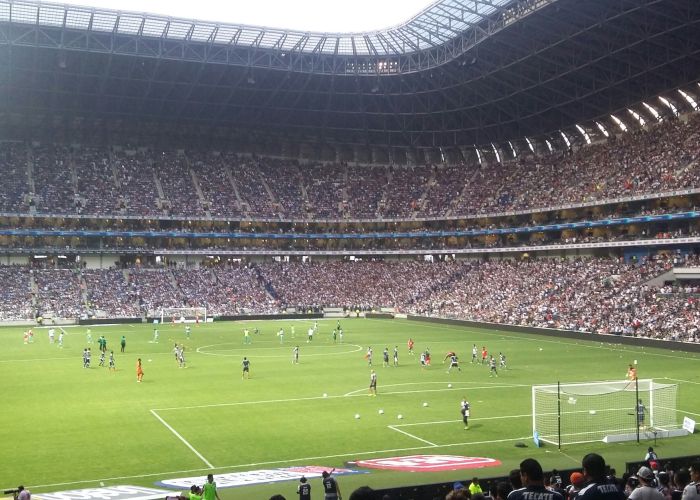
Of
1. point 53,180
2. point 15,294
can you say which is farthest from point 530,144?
point 15,294

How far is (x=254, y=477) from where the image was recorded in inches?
852

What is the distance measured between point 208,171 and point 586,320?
63.7 m

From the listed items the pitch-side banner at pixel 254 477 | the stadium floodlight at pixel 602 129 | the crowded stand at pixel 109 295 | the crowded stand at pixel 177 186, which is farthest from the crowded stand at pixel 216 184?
the pitch-side banner at pixel 254 477

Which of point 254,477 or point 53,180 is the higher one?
point 53,180

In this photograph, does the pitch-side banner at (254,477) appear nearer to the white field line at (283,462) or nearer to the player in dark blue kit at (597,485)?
the white field line at (283,462)

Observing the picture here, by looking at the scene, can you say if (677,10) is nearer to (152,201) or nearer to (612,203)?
(612,203)

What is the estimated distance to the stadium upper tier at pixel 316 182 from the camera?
268 ft

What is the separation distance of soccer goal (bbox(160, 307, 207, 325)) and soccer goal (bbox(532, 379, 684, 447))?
2380 inches

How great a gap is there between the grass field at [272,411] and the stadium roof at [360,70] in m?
28.7

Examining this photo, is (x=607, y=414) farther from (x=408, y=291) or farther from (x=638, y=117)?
(x=408, y=291)

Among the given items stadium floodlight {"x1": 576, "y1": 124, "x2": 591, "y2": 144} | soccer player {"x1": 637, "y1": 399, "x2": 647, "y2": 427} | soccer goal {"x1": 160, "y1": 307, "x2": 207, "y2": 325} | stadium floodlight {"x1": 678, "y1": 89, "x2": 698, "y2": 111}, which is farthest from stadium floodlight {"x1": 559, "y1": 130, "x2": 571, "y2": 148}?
soccer player {"x1": 637, "y1": 399, "x2": 647, "y2": 427}

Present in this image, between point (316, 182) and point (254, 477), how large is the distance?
94.8 meters

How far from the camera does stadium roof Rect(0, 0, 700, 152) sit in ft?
218

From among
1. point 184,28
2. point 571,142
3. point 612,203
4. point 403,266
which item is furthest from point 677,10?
point 403,266
